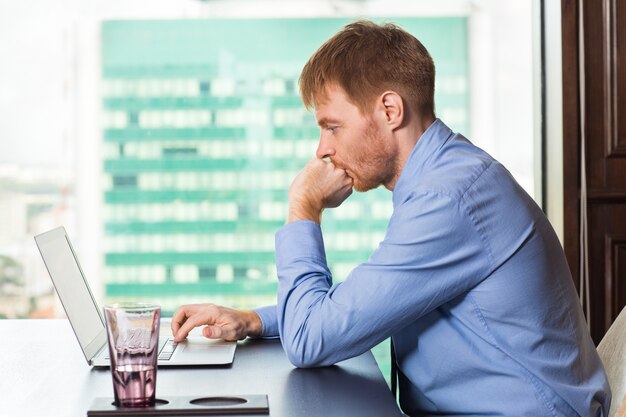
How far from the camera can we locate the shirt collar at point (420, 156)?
5.13 feet

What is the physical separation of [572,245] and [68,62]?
1.73 meters

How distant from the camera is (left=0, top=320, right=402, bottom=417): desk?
1226 mm

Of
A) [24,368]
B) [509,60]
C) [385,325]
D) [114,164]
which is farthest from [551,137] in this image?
[24,368]

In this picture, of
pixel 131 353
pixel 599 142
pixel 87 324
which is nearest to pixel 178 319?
pixel 87 324

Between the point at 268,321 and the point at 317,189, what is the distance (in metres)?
0.28

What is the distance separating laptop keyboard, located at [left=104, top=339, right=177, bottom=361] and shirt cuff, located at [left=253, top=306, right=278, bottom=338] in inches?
6.8

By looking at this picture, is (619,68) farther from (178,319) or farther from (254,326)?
(178,319)

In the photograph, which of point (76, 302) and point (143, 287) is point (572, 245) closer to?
point (143, 287)

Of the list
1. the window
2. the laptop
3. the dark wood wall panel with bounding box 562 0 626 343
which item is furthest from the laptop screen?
the dark wood wall panel with bounding box 562 0 626 343

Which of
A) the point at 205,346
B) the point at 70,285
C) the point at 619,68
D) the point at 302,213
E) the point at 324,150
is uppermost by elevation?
the point at 619,68

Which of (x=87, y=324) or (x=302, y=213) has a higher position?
(x=302, y=213)

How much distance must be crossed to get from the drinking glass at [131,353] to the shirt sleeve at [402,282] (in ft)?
1.04

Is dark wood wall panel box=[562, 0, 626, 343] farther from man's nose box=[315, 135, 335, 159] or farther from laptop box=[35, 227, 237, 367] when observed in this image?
laptop box=[35, 227, 237, 367]

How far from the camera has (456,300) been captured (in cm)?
147
